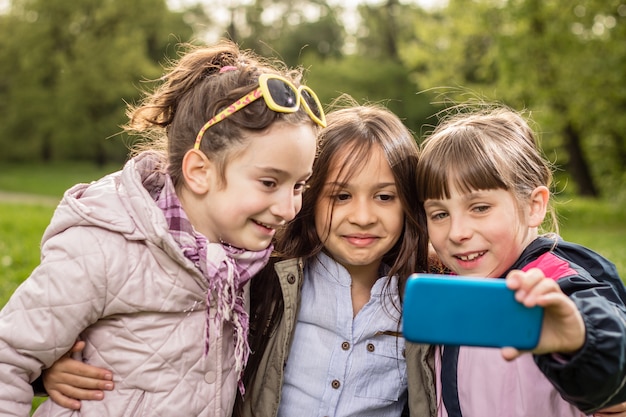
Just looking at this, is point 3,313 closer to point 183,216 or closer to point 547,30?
point 183,216

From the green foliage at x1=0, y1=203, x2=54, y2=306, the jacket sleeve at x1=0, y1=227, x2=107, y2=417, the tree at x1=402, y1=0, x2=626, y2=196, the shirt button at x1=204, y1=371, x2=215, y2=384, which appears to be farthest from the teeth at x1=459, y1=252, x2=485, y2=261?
the tree at x1=402, y1=0, x2=626, y2=196

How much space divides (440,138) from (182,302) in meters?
1.23

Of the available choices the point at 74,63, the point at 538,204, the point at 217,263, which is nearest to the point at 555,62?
the point at 538,204

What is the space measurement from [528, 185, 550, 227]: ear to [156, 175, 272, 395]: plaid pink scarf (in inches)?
41.6

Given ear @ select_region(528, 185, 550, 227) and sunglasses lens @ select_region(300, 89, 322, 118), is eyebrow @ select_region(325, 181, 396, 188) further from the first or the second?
ear @ select_region(528, 185, 550, 227)

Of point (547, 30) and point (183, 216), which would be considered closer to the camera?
point (183, 216)

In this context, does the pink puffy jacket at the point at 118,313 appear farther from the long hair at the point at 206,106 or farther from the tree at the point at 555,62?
the tree at the point at 555,62

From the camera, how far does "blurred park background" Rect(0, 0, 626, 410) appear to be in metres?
15.5

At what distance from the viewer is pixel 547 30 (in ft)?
55.6

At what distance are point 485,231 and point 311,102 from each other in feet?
2.70

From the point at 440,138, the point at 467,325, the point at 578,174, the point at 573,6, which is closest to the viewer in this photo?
the point at 467,325

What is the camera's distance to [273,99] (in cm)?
237

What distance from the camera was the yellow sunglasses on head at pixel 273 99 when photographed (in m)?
2.36

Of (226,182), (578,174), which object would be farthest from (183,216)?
(578,174)
